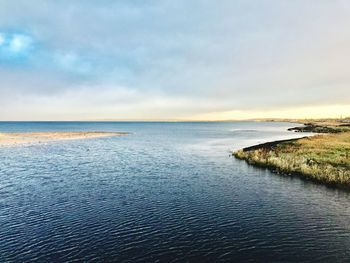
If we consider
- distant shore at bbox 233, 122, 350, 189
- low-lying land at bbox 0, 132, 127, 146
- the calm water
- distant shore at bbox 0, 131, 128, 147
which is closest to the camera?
the calm water

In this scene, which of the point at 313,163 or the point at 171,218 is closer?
the point at 171,218

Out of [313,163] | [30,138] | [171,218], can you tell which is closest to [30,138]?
[30,138]

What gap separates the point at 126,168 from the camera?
47312 millimetres

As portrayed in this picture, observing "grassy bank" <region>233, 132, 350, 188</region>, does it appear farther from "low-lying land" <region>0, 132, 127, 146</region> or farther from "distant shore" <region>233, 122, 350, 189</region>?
"low-lying land" <region>0, 132, 127, 146</region>

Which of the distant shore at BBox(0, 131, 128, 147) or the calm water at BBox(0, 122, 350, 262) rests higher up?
the distant shore at BBox(0, 131, 128, 147)

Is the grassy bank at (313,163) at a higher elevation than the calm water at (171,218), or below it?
higher

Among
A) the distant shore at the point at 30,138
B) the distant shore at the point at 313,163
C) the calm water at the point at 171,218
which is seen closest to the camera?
the calm water at the point at 171,218

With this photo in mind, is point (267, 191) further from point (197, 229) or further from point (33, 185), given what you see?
point (33, 185)

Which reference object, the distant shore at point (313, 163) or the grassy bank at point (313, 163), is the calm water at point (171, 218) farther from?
the grassy bank at point (313, 163)

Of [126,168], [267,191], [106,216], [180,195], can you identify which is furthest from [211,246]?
[126,168]

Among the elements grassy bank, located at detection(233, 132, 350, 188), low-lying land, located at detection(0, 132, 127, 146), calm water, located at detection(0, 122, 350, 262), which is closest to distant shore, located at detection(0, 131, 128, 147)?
low-lying land, located at detection(0, 132, 127, 146)

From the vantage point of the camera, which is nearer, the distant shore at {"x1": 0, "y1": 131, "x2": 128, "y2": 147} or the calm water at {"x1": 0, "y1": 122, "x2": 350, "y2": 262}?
the calm water at {"x1": 0, "y1": 122, "x2": 350, "y2": 262}

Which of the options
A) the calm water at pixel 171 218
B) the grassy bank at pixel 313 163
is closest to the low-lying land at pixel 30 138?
the calm water at pixel 171 218

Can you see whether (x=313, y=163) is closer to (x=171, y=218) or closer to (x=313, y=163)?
(x=313, y=163)
